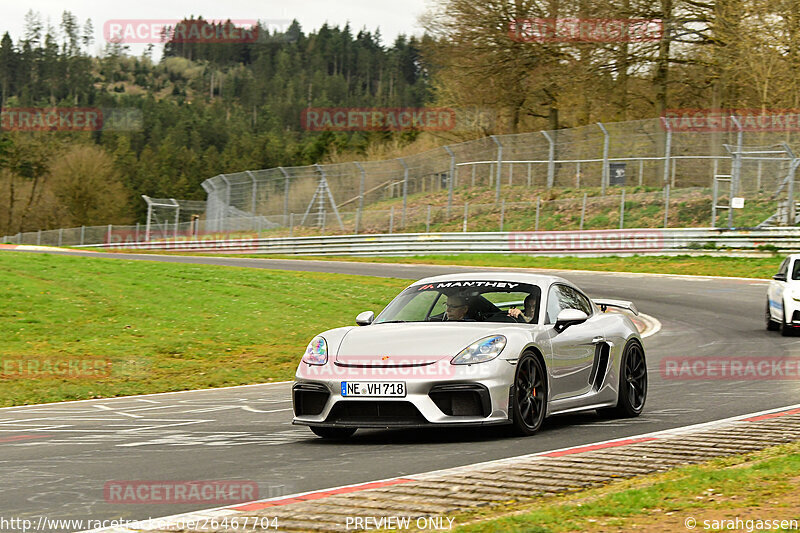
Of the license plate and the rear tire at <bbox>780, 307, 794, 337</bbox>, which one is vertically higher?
the license plate

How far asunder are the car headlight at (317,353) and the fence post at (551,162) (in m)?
34.0

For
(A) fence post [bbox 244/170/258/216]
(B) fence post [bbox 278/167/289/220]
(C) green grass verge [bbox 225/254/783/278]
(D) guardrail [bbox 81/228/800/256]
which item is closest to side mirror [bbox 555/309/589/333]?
(C) green grass verge [bbox 225/254/783/278]

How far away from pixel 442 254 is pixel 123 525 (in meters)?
36.6

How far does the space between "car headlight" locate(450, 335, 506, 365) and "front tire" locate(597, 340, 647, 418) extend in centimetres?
200

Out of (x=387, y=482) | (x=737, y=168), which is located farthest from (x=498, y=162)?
(x=387, y=482)

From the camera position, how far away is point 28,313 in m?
18.2

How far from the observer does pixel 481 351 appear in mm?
8062

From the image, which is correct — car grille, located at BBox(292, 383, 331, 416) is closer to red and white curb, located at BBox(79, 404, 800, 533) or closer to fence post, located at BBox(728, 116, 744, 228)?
red and white curb, located at BBox(79, 404, 800, 533)

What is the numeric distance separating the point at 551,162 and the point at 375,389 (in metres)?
34.8

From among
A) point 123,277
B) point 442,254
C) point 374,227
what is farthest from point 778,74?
point 123,277

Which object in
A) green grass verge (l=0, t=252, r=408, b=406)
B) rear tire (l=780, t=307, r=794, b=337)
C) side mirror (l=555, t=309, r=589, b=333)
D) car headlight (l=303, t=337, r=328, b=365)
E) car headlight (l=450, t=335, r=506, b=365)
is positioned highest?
side mirror (l=555, t=309, r=589, b=333)

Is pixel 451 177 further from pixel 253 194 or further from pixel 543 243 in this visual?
pixel 253 194

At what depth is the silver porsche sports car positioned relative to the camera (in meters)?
7.88

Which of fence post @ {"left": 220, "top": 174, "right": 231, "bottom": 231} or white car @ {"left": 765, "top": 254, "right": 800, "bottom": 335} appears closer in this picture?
white car @ {"left": 765, "top": 254, "right": 800, "bottom": 335}
